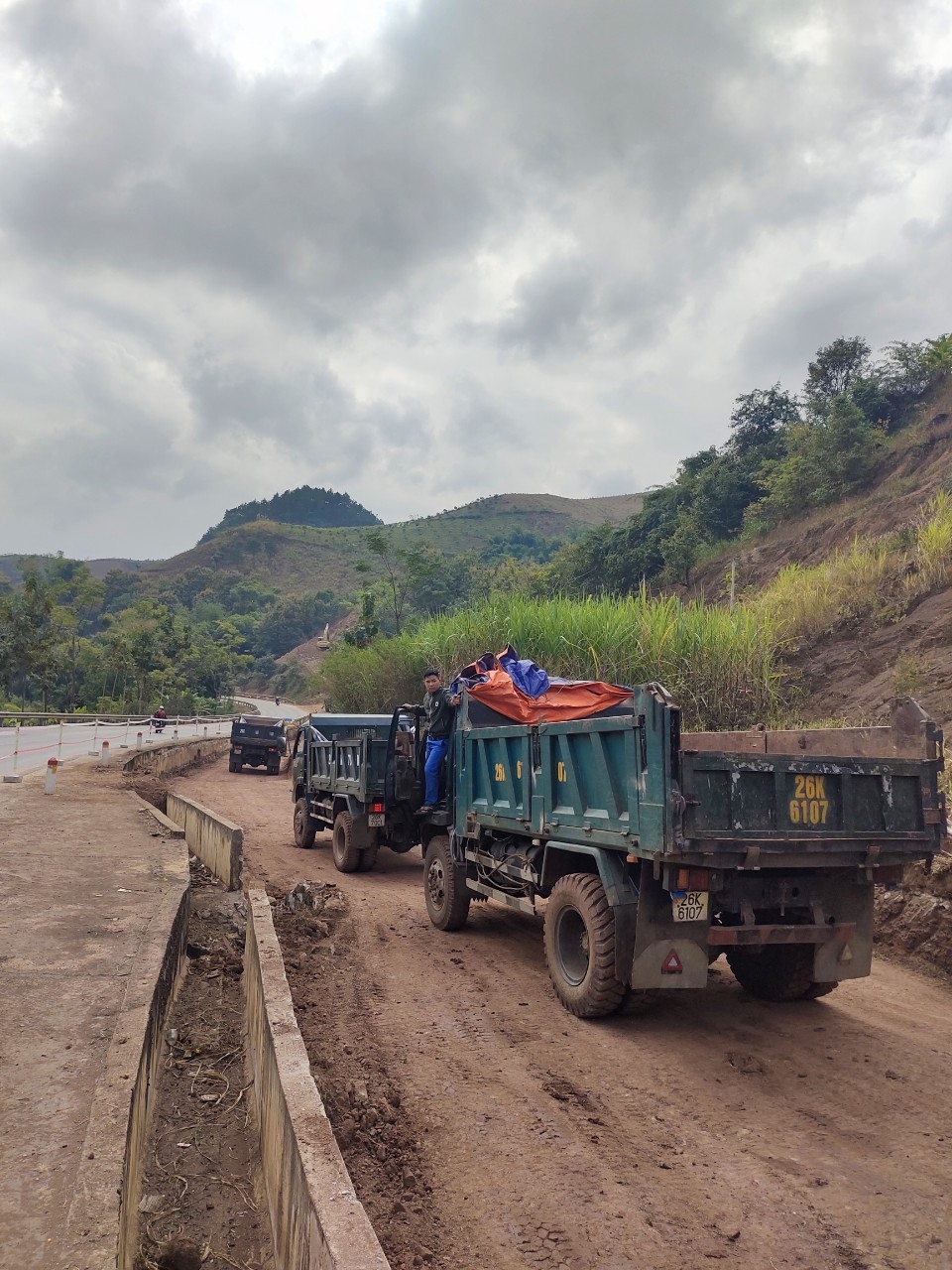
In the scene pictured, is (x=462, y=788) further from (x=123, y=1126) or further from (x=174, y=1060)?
(x=123, y=1126)

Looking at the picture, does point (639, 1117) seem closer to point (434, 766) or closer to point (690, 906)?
point (690, 906)

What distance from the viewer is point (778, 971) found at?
19.2ft

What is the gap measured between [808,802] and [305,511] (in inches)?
7361

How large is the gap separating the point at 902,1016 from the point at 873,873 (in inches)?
44.6

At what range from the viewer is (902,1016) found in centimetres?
577

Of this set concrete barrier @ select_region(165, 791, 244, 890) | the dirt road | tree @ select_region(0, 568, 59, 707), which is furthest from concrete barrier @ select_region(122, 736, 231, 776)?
the dirt road

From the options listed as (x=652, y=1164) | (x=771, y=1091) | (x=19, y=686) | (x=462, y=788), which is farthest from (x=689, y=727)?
(x=19, y=686)

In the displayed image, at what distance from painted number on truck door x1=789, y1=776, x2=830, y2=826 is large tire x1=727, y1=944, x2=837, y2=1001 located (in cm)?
97

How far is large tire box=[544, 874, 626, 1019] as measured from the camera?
5.34 m

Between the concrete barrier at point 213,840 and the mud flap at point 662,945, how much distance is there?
19.0 ft

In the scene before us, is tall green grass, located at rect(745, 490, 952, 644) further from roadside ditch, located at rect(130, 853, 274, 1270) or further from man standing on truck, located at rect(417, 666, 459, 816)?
roadside ditch, located at rect(130, 853, 274, 1270)

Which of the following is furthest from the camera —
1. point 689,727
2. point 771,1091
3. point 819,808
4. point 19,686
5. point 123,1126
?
point 19,686

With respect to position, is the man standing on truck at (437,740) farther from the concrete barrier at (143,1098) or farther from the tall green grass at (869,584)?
the tall green grass at (869,584)

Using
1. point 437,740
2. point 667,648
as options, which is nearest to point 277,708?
point 667,648
